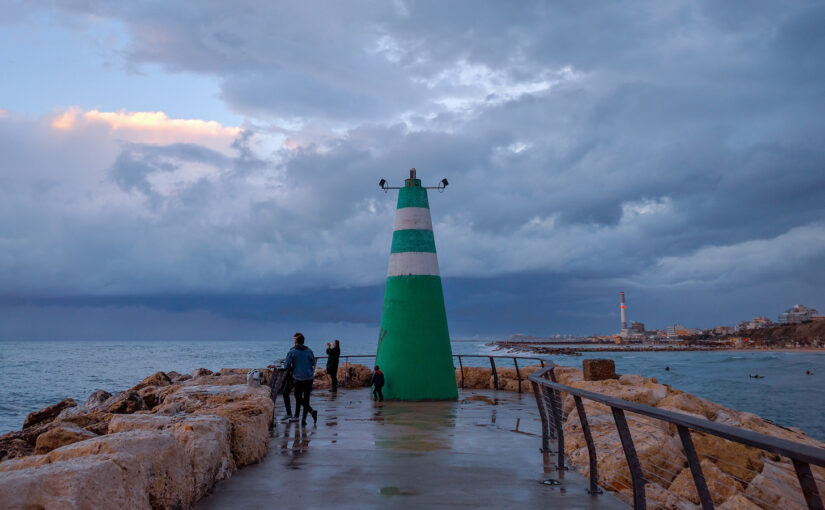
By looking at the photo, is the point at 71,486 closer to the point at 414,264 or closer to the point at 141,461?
the point at 141,461

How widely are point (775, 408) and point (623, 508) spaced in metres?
29.4

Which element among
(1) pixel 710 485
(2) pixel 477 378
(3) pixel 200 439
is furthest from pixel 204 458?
(2) pixel 477 378

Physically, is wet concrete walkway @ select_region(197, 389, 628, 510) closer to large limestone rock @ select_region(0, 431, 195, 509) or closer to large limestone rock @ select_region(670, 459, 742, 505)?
large limestone rock @ select_region(0, 431, 195, 509)

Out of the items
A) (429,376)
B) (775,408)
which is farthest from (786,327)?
(429,376)

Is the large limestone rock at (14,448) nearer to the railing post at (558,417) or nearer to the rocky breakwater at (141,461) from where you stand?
the rocky breakwater at (141,461)

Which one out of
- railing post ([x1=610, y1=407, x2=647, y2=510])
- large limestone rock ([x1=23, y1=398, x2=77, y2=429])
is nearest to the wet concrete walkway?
railing post ([x1=610, y1=407, x2=647, y2=510])

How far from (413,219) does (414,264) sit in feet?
3.10

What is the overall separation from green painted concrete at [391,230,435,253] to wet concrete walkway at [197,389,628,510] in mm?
4063

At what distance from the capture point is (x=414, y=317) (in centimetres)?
1235

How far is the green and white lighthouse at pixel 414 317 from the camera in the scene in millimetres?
12234

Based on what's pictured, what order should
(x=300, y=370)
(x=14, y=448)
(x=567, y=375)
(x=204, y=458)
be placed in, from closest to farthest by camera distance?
(x=204, y=458) → (x=300, y=370) → (x=14, y=448) → (x=567, y=375)

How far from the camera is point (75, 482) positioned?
9.95 feet

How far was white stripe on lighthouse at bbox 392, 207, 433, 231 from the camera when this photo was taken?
495 inches

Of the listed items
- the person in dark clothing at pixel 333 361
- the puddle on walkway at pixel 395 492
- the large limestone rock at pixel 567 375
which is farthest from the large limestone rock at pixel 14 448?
the large limestone rock at pixel 567 375
